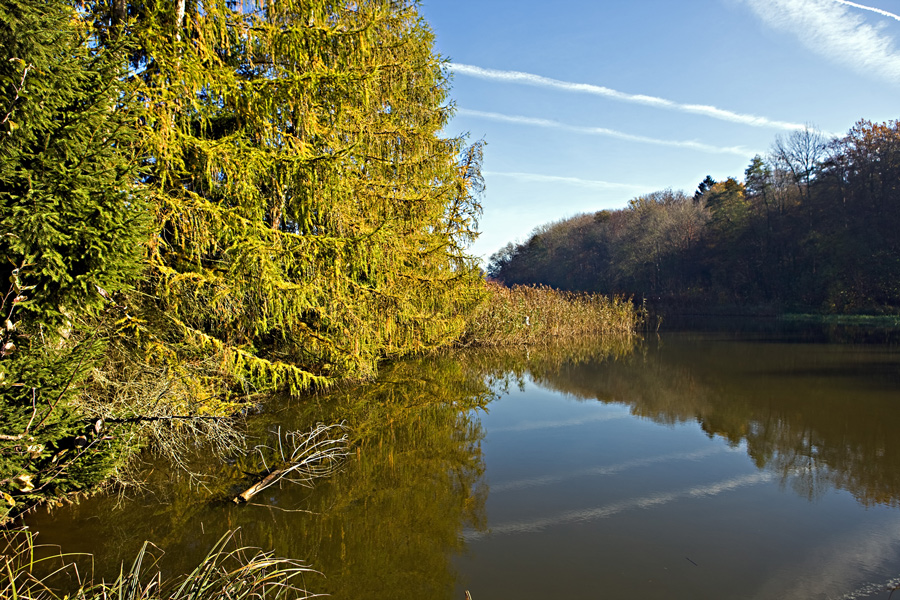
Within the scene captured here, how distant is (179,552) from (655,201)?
55957 millimetres

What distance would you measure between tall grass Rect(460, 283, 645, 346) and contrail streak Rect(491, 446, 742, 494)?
7292mm

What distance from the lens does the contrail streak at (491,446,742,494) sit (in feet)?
18.0

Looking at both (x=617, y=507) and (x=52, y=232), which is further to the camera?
(x=617, y=507)

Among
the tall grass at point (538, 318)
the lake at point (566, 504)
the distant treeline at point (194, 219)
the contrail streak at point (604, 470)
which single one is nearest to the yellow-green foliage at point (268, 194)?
the distant treeline at point (194, 219)

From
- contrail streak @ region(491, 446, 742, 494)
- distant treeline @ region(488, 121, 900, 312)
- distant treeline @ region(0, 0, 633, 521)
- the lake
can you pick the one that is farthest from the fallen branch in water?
distant treeline @ region(488, 121, 900, 312)

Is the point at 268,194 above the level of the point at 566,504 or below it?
above

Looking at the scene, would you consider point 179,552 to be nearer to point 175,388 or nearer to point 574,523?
point 175,388

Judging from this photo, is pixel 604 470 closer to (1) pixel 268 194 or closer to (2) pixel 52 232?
(2) pixel 52 232

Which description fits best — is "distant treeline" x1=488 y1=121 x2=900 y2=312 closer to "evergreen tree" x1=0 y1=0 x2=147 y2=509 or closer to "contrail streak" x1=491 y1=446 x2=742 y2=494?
"contrail streak" x1=491 y1=446 x2=742 y2=494

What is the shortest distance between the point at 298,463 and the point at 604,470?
3345 millimetres

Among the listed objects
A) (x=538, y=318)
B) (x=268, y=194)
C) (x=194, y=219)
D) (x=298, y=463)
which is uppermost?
(x=268, y=194)

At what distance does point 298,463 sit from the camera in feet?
17.8

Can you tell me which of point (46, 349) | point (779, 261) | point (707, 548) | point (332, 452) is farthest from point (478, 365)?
point (779, 261)

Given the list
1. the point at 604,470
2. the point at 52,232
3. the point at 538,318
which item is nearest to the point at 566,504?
the point at 604,470
